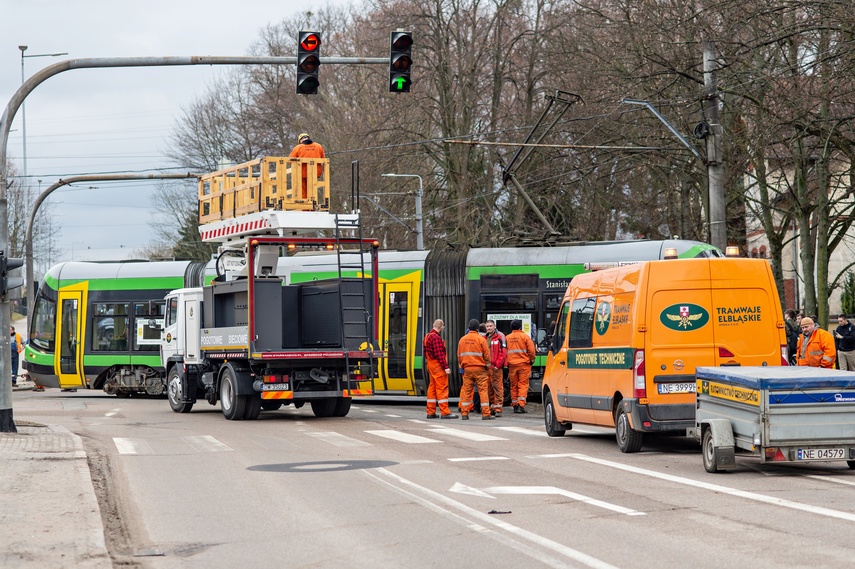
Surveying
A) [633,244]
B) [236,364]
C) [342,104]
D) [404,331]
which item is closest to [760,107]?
[633,244]

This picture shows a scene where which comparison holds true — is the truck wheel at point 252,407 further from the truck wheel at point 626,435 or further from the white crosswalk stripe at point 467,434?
the truck wheel at point 626,435

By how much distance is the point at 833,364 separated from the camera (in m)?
19.8

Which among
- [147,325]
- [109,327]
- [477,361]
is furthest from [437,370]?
[109,327]

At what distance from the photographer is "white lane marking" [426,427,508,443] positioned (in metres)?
16.7

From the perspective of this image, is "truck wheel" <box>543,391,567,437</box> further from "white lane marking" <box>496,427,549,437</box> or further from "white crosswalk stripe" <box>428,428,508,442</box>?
"white crosswalk stripe" <box>428,428,508,442</box>

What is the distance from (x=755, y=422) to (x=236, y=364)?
Result: 11.2m

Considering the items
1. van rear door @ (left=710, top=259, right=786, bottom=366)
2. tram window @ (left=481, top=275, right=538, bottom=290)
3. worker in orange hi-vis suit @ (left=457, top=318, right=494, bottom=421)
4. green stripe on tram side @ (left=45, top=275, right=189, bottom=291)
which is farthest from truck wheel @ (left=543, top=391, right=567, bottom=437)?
green stripe on tram side @ (left=45, top=275, right=189, bottom=291)

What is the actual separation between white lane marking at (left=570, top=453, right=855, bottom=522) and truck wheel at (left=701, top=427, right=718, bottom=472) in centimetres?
48

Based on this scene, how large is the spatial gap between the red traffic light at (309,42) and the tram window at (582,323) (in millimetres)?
5243

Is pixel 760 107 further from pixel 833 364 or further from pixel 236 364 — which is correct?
pixel 236 364

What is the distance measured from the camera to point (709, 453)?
12.3 meters

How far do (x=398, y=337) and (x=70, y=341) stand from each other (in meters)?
9.90

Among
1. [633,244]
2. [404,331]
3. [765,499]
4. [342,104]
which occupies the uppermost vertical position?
[342,104]

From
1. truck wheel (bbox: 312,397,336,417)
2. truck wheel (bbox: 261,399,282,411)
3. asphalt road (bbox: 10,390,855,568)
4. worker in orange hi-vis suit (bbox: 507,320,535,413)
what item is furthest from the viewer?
truck wheel (bbox: 312,397,336,417)
